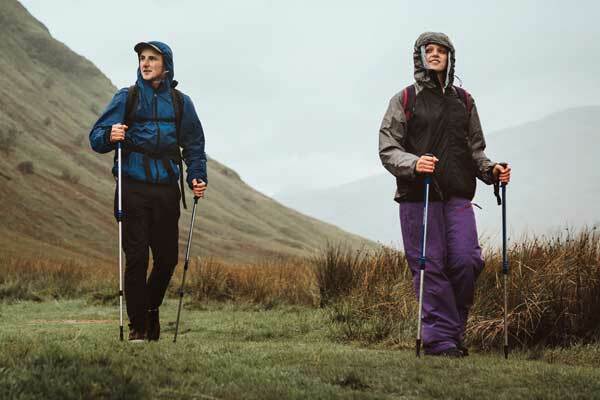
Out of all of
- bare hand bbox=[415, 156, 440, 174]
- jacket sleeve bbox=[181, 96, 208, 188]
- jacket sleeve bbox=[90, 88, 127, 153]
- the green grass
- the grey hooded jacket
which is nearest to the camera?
the green grass

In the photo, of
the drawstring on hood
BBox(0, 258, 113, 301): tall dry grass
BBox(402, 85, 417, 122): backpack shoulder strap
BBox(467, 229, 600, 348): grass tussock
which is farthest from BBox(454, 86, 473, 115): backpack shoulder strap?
BBox(0, 258, 113, 301): tall dry grass

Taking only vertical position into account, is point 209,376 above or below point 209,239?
below

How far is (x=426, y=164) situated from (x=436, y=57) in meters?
1.02

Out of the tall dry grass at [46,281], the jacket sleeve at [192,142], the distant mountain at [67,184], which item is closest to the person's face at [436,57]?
the jacket sleeve at [192,142]

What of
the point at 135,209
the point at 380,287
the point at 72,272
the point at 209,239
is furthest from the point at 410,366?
the point at 209,239

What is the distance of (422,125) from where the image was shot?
19.3 ft

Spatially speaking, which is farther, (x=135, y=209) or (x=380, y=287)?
(x=380, y=287)

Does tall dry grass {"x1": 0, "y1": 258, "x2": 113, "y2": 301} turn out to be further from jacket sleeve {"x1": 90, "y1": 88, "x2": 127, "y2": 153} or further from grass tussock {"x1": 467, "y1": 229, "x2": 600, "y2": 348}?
grass tussock {"x1": 467, "y1": 229, "x2": 600, "y2": 348}

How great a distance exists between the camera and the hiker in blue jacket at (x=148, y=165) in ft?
20.3

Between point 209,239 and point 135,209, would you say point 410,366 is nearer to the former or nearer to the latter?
point 135,209

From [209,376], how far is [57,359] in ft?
2.91

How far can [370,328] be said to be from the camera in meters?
7.78

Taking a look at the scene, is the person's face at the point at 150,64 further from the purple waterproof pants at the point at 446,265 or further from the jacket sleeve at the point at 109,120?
the purple waterproof pants at the point at 446,265

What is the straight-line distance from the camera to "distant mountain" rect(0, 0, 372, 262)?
36250 millimetres
